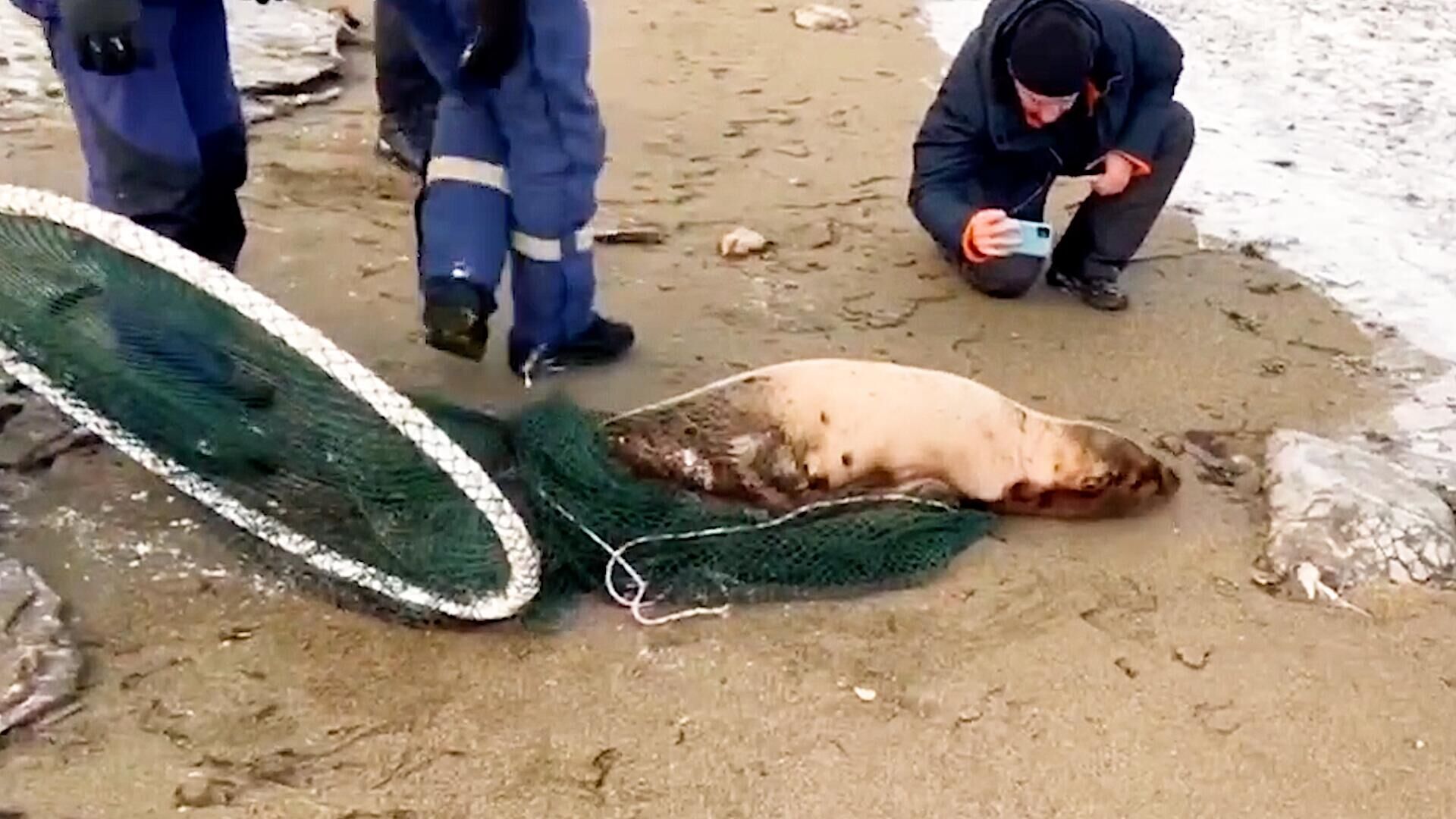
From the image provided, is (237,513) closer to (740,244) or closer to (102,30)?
(102,30)

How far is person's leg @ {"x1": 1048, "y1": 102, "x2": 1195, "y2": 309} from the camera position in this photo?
374 cm


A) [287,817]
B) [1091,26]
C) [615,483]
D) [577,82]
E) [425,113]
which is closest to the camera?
[287,817]

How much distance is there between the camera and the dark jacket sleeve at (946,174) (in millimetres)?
3764

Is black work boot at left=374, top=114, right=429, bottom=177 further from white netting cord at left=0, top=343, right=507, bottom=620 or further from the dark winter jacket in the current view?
white netting cord at left=0, top=343, right=507, bottom=620

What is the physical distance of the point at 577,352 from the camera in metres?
3.28

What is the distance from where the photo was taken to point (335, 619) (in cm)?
255

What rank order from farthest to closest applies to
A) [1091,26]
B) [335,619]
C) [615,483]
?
[1091,26], [615,483], [335,619]

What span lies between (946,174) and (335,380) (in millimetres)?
1782

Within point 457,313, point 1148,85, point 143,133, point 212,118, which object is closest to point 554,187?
point 457,313

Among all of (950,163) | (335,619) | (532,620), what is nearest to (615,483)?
(532,620)

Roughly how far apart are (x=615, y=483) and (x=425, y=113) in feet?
5.57

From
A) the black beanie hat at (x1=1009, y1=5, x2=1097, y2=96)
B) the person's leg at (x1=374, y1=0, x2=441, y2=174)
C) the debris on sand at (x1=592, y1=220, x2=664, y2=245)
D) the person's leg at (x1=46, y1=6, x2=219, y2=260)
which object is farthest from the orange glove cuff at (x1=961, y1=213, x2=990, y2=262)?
the person's leg at (x1=46, y1=6, x2=219, y2=260)

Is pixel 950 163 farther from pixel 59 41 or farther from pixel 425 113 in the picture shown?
pixel 59 41

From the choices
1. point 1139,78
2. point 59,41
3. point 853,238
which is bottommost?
point 853,238
